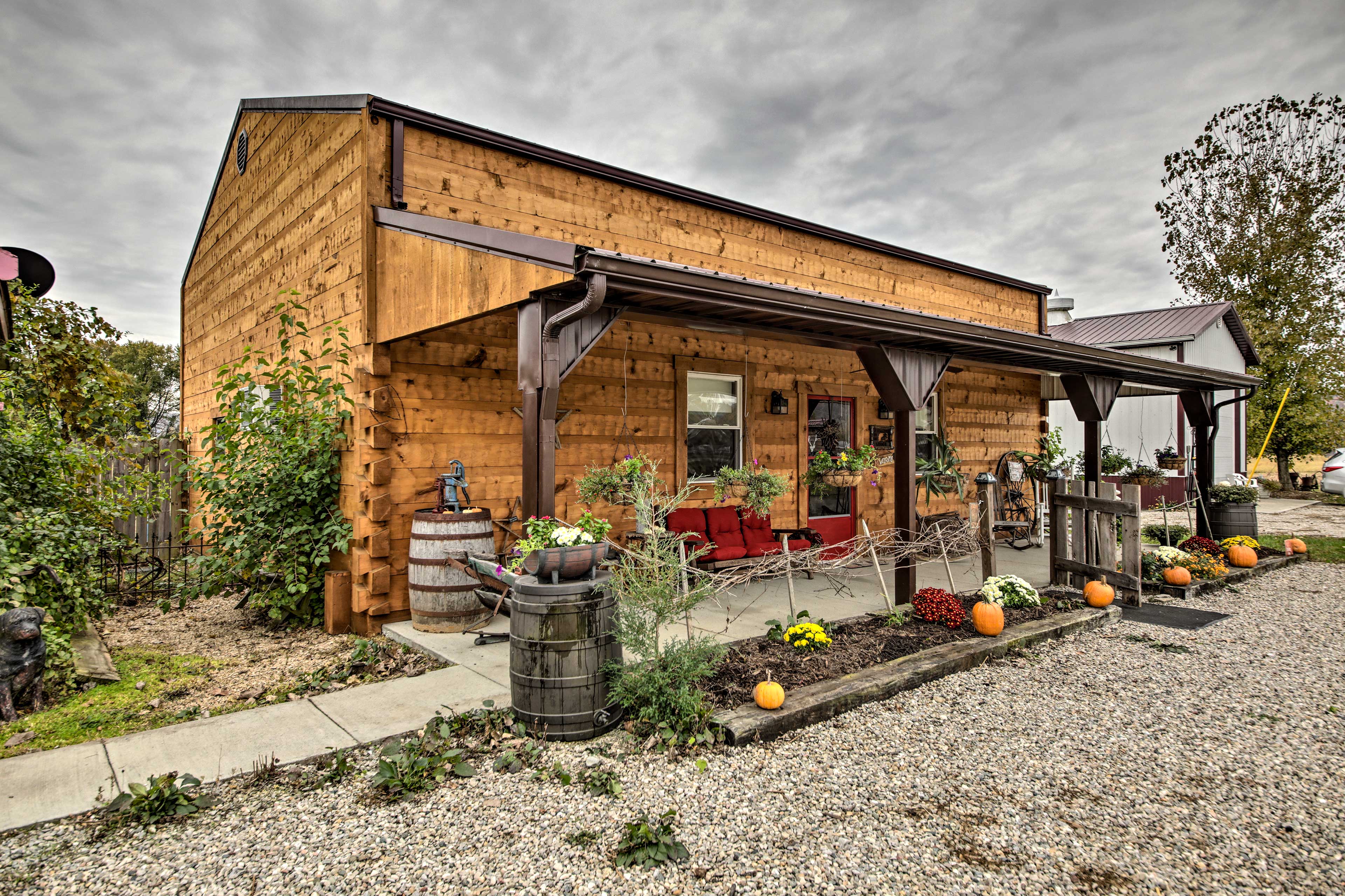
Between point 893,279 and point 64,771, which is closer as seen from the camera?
point 64,771

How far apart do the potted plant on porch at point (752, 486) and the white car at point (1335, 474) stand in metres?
21.5

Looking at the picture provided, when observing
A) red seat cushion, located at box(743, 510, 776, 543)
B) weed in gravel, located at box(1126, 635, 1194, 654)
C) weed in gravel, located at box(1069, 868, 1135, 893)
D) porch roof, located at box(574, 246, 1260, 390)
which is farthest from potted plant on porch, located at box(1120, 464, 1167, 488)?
weed in gravel, located at box(1069, 868, 1135, 893)

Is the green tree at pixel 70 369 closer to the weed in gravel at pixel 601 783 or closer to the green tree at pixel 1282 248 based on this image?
the weed in gravel at pixel 601 783

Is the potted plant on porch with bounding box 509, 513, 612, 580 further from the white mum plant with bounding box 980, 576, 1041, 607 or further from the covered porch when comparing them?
the white mum plant with bounding box 980, 576, 1041, 607

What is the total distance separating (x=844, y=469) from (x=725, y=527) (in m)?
1.50

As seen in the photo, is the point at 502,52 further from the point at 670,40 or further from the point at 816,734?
the point at 816,734

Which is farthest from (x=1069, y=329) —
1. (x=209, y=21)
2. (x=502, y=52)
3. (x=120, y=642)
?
(x=120, y=642)

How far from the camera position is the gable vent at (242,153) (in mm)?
8414

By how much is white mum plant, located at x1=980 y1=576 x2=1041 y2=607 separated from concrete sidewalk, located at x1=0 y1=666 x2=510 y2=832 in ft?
13.0

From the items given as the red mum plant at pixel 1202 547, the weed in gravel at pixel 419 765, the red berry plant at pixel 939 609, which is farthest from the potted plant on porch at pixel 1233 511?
the weed in gravel at pixel 419 765

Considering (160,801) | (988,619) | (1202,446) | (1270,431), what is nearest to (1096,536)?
(988,619)

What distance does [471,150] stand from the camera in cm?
596

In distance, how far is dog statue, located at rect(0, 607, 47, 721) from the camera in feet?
11.6

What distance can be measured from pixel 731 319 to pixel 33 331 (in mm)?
7341
